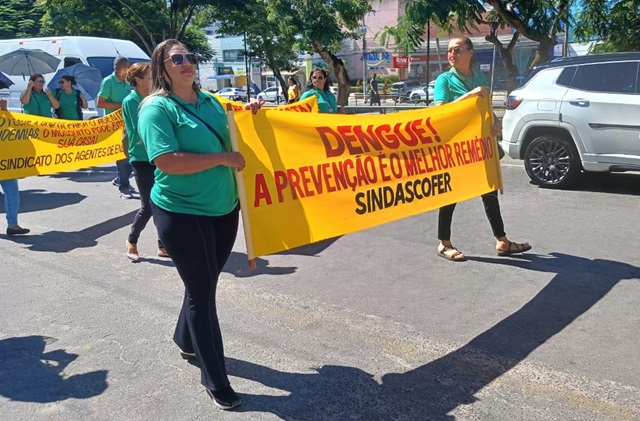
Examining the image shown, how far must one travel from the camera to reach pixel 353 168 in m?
4.53

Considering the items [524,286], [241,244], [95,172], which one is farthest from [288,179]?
[95,172]

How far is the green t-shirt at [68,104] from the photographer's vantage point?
11.1 m

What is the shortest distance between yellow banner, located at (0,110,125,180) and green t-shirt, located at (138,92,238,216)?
16.3 feet

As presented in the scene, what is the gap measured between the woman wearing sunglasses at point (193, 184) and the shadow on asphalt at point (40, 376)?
2.62ft

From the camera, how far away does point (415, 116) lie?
16.5 feet

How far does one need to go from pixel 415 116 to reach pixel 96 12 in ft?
89.2

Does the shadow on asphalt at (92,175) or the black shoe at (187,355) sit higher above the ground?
the shadow on asphalt at (92,175)

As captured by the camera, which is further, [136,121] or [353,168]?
[136,121]

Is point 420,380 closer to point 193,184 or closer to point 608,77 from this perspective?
point 193,184

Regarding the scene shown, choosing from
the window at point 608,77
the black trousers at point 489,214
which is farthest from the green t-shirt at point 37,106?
the window at point 608,77

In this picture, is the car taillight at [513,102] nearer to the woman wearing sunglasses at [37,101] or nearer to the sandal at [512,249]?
the sandal at [512,249]

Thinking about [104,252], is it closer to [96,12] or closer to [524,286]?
[524,286]

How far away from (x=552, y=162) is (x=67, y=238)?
6.44 m

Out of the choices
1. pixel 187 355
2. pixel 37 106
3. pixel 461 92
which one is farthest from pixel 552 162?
pixel 37 106
